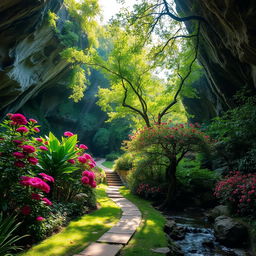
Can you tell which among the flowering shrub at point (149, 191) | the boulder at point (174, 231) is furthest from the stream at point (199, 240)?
the flowering shrub at point (149, 191)

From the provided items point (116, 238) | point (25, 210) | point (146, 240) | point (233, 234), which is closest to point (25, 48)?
point (25, 210)

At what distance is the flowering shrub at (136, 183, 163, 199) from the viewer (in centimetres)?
941

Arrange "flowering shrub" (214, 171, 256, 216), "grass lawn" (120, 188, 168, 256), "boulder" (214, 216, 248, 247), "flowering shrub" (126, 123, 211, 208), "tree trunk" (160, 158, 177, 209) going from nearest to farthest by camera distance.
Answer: "grass lawn" (120, 188, 168, 256), "boulder" (214, 216, 248, 247), "flowering shrub" (214, 171, 256, 216), "flowering shrub" (126, 123, 211, 208), "tree trunk" (160, 158, 177, 209)

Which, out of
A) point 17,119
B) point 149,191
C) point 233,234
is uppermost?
point 17,119

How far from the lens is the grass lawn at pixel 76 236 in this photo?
11.5 ft

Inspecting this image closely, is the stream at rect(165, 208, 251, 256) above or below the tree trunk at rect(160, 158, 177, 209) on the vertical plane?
below

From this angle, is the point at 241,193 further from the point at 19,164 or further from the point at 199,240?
the point at 19,164

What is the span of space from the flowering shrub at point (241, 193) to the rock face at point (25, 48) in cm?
1096

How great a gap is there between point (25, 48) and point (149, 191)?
10.7 m

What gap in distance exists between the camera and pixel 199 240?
5492mm

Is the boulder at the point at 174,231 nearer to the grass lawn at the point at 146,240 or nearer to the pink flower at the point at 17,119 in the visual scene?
the grass lawn at the point at 146,240

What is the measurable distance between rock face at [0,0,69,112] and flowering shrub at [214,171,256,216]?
10957 mm

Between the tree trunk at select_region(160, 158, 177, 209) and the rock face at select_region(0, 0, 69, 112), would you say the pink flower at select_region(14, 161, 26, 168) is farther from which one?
the rock face at select_region(0, 0, 69, 112)

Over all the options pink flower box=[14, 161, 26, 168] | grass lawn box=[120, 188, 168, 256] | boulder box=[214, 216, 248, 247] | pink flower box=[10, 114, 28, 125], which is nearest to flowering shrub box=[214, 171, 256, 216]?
boulder box=[214, 216, 248, 247]
